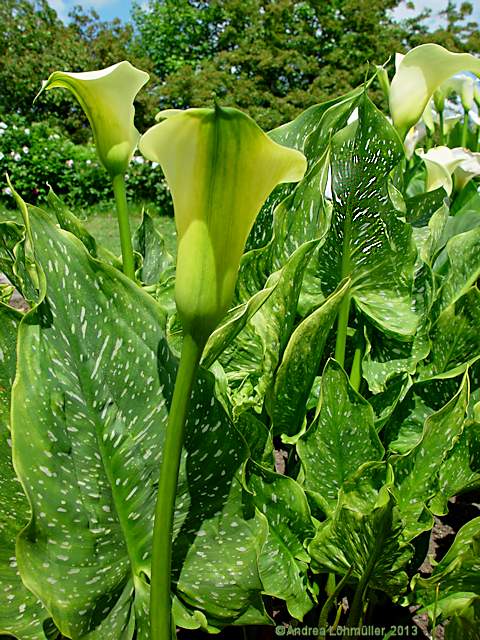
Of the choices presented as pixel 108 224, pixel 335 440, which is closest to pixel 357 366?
pixel 335 440

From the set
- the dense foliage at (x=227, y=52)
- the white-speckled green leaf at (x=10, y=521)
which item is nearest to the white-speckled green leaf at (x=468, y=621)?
the white-speckled green leaf at (x=10, y=521)

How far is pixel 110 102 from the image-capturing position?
608 millimetres

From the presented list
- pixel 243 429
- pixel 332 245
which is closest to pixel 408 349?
pixel 332 245

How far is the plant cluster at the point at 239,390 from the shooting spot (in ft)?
1.25

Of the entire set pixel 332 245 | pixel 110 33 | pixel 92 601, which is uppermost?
pixel 110 33

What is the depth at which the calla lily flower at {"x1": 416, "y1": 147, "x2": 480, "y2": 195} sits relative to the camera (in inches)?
32.1

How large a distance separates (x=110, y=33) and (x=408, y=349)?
10.9 meters

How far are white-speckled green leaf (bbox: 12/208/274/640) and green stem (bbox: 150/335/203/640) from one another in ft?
0.24

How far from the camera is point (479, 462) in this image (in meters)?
0.64

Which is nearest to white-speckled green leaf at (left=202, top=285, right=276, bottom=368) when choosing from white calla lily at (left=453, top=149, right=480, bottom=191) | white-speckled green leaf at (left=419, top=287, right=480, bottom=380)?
white-speckled green leaf at (left=419, top=287, right=480, bottom=380)

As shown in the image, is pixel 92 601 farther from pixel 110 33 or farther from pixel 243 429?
pixel 110 33

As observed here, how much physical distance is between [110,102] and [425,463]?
1.63 feet

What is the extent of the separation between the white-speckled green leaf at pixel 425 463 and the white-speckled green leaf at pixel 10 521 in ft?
1.18

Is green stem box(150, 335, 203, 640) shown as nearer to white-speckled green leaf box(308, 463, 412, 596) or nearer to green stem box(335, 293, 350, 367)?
white-speckled green leaf box(308, 463, 412, 596)
